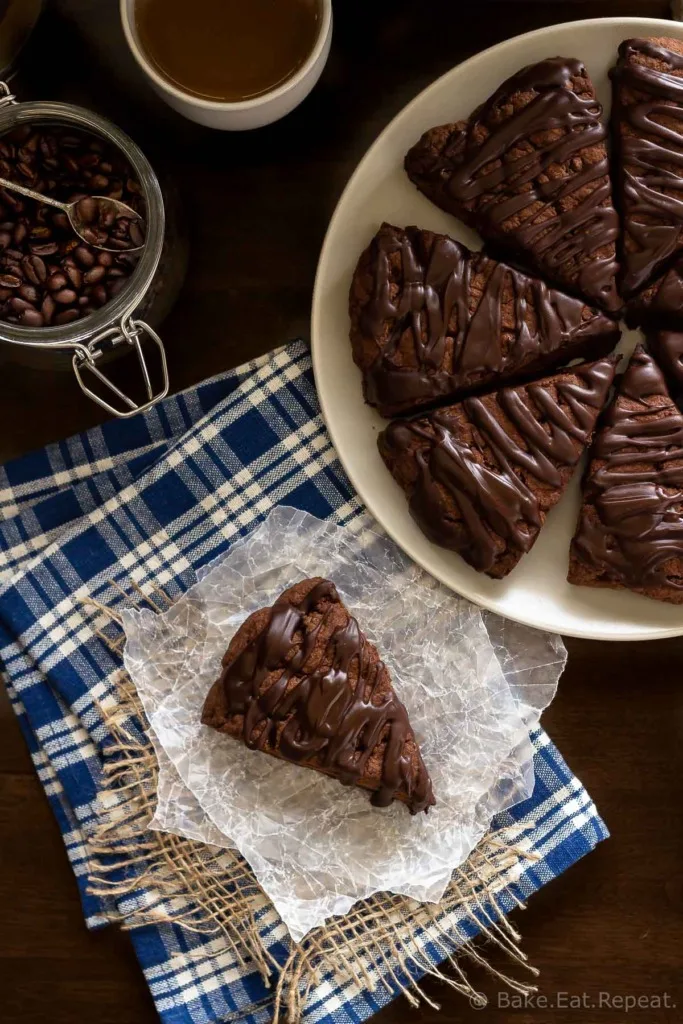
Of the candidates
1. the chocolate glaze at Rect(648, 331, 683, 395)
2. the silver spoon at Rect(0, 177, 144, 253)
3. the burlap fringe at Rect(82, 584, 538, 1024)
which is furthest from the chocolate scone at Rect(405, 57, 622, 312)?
the burlap fringe at Rect(82, 584, 538, 1024)

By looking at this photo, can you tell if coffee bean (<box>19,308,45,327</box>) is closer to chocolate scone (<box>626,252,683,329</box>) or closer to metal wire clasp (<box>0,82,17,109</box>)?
metal wire clasp (<box>0,82,17,109</box>)

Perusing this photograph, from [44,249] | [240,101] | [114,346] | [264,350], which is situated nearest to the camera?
[240,101]

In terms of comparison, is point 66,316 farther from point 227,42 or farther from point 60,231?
point 227,42

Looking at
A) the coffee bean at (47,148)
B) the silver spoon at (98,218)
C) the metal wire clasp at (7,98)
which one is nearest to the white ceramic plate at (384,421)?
the silver spoon at (98,218)

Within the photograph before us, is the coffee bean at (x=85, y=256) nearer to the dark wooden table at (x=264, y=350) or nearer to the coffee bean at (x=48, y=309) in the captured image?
the coffee bean at (x=48, y=309)

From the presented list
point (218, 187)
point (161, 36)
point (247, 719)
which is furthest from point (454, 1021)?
point (161, 36)

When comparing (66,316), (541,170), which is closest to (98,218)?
(66,316)
